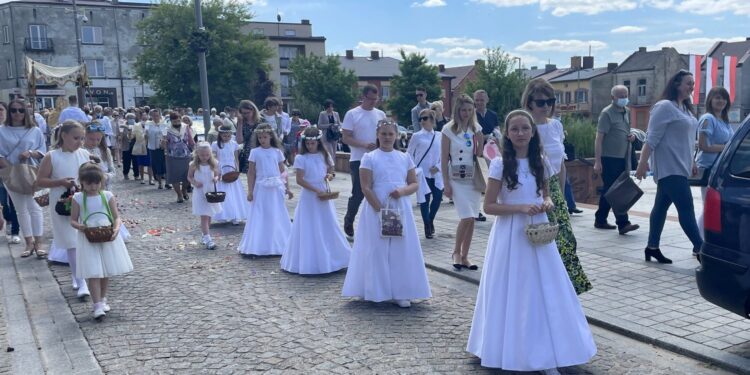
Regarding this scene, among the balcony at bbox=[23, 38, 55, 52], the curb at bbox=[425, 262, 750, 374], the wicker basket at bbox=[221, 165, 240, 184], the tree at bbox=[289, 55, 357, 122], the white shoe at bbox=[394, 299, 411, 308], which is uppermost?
the balcony at bbox=[23, 38, 55, 52]

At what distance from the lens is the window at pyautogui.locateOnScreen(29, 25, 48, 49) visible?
59.8m

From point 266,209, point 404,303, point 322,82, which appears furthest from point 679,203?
point 322,82

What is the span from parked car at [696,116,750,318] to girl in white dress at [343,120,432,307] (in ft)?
7.94

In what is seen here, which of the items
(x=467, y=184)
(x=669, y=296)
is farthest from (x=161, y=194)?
(x=669, y=296)

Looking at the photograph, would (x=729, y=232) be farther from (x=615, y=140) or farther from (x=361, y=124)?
(x=361, y=124)

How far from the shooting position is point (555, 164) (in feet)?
22.1

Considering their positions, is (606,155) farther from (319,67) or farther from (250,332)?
(319,67)

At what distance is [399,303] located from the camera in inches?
239

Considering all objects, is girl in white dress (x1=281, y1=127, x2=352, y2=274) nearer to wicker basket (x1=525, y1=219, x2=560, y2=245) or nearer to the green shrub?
wicker basket (x1=525, y1=219, x2=560, y2=245)

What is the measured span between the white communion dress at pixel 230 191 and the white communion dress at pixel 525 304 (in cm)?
701

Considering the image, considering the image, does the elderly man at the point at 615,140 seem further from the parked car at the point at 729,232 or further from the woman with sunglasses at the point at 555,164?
the parked car at the point at 729,232

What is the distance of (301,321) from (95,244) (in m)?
2.01

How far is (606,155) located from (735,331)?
4253 mm

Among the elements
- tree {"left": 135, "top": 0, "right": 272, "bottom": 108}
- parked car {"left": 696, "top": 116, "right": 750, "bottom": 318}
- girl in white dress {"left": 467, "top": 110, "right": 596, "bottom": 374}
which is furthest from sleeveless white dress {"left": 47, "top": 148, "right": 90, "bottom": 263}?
tree {"left": 135, "top": 0, "right": 272, "bottom": 108}
